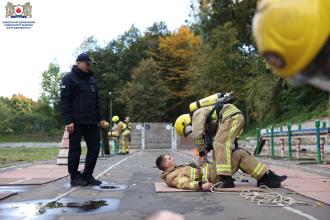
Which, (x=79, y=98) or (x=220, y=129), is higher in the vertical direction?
(x=79, y=98)

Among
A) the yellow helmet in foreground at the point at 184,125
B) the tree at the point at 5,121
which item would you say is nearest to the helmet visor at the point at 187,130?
the yellow helmet in foreground at the point at 184,125

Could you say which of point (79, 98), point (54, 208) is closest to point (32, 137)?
point (79, 98)

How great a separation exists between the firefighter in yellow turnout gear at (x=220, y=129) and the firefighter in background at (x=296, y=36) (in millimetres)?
5423

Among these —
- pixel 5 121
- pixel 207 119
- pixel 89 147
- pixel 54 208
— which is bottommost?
pixel 54 208

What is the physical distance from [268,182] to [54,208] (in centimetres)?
326

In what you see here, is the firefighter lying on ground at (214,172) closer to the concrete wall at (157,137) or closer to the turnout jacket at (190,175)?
the turnout jacket at (190,175)

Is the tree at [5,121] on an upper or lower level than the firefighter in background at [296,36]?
upper

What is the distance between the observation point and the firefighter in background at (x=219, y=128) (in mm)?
7377

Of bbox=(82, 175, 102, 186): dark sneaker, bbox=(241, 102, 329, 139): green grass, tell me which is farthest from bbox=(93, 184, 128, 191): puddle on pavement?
bbox=(241, 102, 329, 139): green grass

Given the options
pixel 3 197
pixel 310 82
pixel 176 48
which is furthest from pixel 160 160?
pixel 176 48

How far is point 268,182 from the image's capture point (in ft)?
24.7

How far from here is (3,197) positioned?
6539 mm

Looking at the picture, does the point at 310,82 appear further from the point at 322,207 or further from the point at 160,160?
the point at 160,160

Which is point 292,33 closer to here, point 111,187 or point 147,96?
point 111,187
